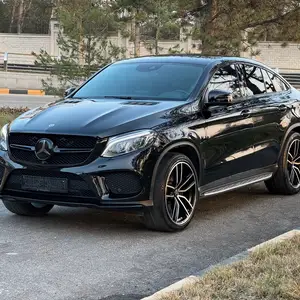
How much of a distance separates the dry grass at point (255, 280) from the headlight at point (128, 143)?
1.38 m

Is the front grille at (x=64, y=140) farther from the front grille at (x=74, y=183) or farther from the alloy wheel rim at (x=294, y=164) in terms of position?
the alloy wheel rim at (x=294, y=164)

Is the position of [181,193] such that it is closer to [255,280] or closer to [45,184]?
[45,184]

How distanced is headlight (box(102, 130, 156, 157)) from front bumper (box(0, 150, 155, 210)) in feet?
0.18

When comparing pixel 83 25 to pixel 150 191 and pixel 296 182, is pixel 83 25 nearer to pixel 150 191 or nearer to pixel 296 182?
pixel 296 182

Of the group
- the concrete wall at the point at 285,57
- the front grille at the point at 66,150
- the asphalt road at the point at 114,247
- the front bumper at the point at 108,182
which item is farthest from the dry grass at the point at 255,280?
the concrete wall at the point at 285,57

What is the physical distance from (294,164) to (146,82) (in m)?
2.34

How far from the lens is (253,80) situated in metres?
7.39

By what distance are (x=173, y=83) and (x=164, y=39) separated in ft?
40.9

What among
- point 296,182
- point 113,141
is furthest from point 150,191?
point 296,182

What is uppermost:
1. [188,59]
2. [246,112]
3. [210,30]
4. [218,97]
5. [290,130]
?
[210,30]

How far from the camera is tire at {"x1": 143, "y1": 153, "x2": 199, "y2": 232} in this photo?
18.3 feet

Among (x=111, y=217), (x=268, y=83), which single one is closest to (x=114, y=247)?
(x=111, y=217)

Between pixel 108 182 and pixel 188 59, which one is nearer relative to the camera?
pixel 108 182

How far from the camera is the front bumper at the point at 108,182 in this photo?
539cm
